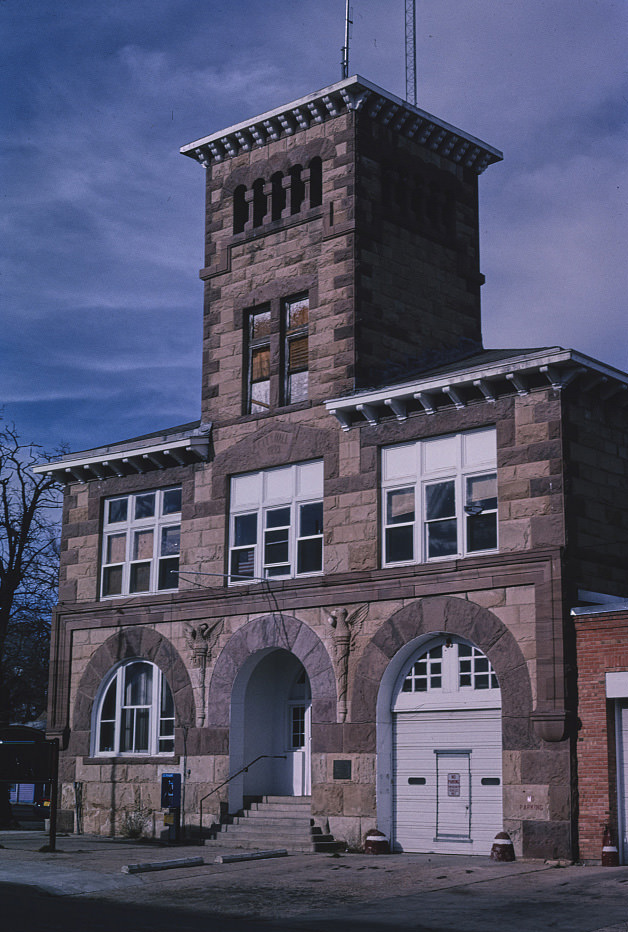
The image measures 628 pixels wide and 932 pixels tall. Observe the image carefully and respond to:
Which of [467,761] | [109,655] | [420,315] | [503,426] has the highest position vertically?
[420,315]

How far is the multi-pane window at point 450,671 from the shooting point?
2350 cm

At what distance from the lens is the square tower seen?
90.3ft

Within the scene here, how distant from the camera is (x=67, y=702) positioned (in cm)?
3062

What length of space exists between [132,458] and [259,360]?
4.18 metres

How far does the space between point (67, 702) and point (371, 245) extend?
1371 cm

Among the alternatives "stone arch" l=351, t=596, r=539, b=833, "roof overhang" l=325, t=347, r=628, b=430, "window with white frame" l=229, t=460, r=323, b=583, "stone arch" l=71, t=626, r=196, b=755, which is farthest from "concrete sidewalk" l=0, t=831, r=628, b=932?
"roof overhang" l=325, t=347, r=628, b=430

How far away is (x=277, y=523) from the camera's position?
27.4 m

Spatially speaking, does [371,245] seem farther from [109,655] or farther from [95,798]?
[95,798]

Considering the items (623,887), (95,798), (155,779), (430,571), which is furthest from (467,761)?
(95,798)

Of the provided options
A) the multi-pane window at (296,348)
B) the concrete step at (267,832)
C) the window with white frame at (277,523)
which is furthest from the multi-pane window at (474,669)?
the multi-pane window at (296,348)

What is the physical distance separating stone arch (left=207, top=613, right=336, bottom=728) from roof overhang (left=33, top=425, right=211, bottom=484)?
15.1 feet

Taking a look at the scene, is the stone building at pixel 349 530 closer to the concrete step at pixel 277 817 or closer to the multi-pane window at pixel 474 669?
the multi-pane window at pixel 474 669

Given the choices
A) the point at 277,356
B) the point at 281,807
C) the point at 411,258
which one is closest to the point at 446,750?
the point at 281,807

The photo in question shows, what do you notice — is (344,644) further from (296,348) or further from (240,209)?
(240,209)
